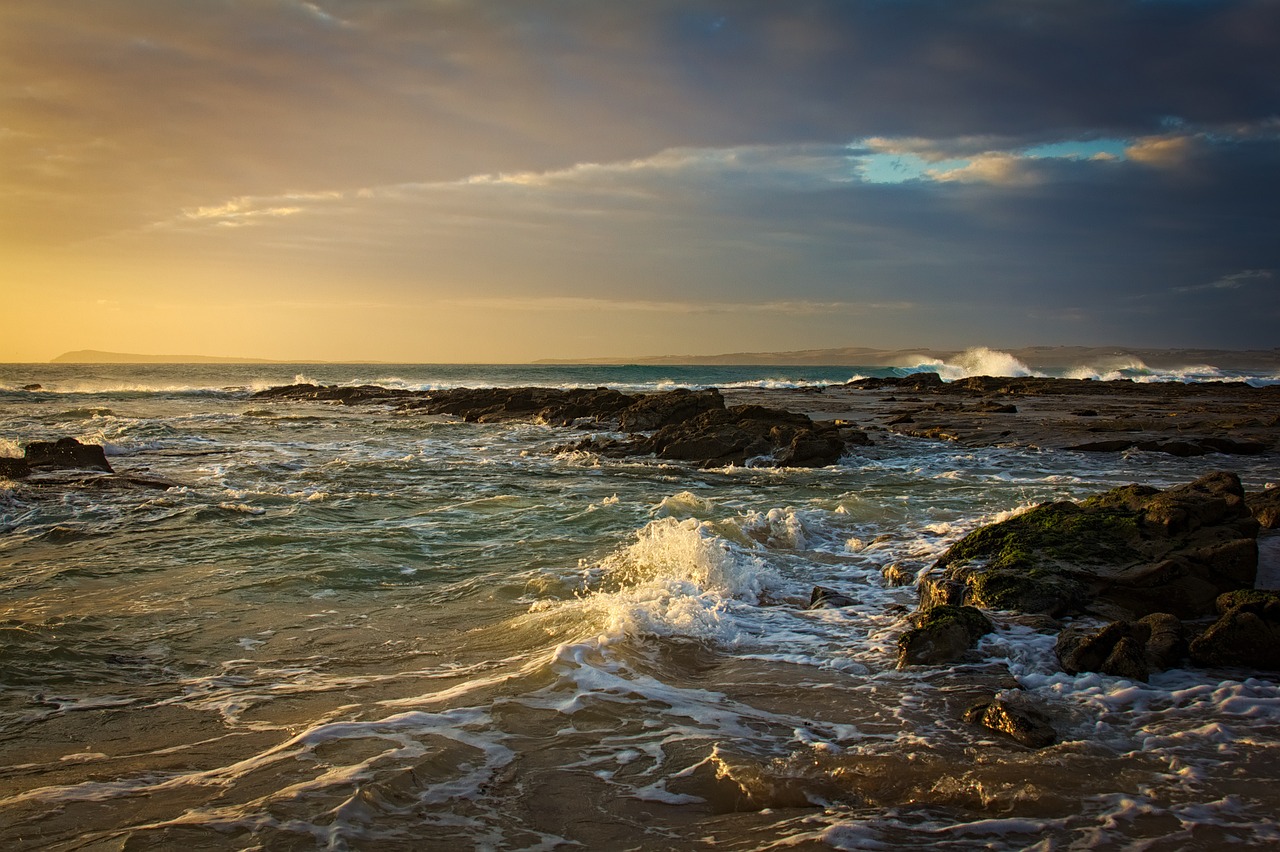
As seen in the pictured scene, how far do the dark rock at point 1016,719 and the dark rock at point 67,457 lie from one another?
16035 millimetres

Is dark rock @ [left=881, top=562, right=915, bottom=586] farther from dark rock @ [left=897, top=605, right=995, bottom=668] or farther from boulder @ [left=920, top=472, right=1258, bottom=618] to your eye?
dark rock @ [left=897, top=605, right=995, bottom=668]

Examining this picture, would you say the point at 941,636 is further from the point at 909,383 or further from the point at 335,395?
the point at 909,383

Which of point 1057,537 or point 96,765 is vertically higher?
point 1057,537

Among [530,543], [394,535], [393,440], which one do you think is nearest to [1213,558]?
[530,543]

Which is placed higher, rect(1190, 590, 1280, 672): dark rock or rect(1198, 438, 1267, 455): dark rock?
rect(1198, 438, 1267, 455): dark rock

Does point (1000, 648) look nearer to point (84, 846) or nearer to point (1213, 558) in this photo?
point (1213, 558)

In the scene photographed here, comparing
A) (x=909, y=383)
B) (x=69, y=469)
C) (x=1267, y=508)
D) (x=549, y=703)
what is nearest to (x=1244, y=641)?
(x=1267, y=508)

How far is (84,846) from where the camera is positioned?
341cm

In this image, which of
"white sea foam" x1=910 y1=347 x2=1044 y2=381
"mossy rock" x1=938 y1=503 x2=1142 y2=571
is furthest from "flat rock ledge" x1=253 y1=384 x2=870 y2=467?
"white sea foam" x1=910 y1=347 x2=1044 y2=381

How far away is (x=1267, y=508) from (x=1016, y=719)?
6.11 meters

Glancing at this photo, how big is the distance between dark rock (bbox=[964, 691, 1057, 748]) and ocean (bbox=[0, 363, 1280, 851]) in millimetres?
111

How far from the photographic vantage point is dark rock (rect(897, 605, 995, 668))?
5633 mm

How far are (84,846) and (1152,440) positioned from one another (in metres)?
23.3

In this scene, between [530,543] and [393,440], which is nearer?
[530,543]
